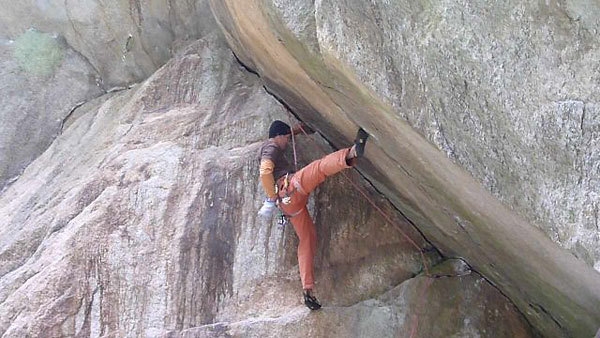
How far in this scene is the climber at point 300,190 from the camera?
630 cm

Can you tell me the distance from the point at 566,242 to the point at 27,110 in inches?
308

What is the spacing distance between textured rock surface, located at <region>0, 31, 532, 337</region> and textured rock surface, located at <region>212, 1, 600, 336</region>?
2.16 feet

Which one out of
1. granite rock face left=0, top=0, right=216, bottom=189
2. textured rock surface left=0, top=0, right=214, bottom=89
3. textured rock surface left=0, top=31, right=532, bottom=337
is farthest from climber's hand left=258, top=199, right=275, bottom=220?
granite rock face left=0, top=0, right=216, bottom=189

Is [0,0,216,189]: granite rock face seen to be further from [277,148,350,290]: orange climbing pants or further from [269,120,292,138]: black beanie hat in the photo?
[277,148,350,290]: orange climbing pants

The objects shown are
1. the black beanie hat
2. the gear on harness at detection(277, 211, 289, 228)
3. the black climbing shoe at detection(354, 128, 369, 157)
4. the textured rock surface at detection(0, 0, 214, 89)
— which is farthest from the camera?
the textured rock surface at detection(0, 0, 214, 89)

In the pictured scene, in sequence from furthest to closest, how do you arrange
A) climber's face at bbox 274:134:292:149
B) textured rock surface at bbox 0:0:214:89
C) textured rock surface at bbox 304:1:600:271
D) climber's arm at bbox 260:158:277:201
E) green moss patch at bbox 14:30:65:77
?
green moss patch at bbox 14:30:65:77 < textured rock surface at bbox 0:0:214:89 < climber's face at bbox 274:134:292:149 < climber's arm at bbox 260:158:277:201 < textured rock surface at bbox 304:1:600:271

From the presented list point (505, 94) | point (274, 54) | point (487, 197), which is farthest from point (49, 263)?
point (505, 94)

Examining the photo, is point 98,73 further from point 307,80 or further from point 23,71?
point 307,80

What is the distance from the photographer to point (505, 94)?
424 cm

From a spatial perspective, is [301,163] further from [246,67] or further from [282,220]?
[246,67]

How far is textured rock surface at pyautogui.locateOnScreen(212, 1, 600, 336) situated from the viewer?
13.1 feet

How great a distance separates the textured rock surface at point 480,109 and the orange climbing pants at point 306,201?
452 millimetres

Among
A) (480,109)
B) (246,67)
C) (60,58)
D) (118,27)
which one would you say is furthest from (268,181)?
(60,58)

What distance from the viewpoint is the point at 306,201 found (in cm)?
673
